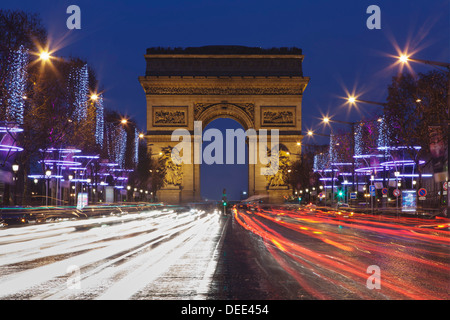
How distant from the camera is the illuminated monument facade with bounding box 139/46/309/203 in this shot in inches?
2891

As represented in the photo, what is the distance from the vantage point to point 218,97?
7444 cm

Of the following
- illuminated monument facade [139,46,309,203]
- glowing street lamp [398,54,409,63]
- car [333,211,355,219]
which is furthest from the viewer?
illuminated monument facade [139,46,309,203]

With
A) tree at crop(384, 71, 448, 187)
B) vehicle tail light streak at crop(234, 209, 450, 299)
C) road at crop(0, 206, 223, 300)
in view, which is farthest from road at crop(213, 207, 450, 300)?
tree at crop(384, 71, 448, 187)

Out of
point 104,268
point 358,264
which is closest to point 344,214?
point 358,264

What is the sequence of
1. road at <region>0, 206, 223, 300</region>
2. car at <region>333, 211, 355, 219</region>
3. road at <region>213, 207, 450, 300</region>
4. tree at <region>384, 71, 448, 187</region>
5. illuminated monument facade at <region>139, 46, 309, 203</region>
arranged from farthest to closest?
illuminated monument facade at <region>139, 46, 309, 203</region>
car at <region>333, 211, 355, 219</region>
tree at <region>384, 71, 448, 187</region>
road at <region>0, 206, 223, 300</region>
road at <region>213, 207, 450, 300</region>

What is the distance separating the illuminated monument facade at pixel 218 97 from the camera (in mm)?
73438

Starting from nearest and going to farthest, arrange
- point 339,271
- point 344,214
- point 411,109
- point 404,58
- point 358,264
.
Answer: point 339,271, point 358,264, point 404,58, point 411,109, point 344,214

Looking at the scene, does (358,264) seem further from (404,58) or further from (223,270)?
(404,58)

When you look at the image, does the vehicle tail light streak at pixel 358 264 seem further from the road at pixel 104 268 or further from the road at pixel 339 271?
the road at pixel 104 268

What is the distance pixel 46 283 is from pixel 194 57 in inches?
2623

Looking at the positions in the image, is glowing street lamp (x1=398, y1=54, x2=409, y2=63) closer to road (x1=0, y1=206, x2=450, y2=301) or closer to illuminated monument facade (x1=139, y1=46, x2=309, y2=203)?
road (x1=0, y1=206, x2=450, y2=301)

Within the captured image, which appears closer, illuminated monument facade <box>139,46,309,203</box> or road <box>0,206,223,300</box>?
road <box>0,206,223,300</box>

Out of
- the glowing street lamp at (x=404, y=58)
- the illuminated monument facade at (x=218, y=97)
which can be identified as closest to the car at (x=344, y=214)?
the glowing street lamp at (x=404, y=58)

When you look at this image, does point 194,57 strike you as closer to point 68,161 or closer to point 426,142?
point 68,161
